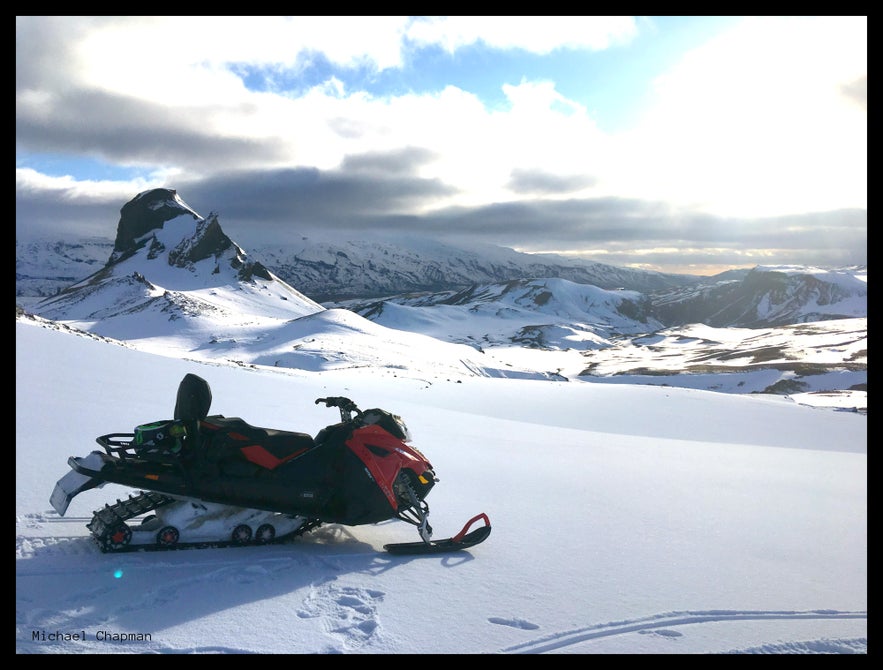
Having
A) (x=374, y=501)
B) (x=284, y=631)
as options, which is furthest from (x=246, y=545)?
(x=284, y=631)

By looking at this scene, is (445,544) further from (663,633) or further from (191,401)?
(191,401)

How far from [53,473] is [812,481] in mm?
12339

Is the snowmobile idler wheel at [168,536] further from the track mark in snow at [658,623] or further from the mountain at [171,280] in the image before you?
the mountain at [171,280]

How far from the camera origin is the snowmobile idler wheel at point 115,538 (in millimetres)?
5020

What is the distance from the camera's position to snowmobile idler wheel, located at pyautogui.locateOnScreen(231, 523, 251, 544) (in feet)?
18.3

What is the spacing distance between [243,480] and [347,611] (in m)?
1.88

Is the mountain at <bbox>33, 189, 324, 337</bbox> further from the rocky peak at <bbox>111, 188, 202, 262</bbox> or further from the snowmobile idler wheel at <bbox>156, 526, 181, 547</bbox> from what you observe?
the snowmobile idler wheel at <bbox>156, 526, 181, 547</bbox>

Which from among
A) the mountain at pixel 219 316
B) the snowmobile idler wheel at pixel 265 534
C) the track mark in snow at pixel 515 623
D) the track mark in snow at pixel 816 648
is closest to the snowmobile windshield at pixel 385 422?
the snowmobile idler wheel at pixel 265 534

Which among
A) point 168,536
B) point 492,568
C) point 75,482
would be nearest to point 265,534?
point 168,536

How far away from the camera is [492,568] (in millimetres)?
5480

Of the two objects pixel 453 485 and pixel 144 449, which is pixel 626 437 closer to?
pixel 453 485

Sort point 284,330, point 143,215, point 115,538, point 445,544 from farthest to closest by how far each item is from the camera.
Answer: point 143,215
point 284,330
point 445,544
point 115,538
